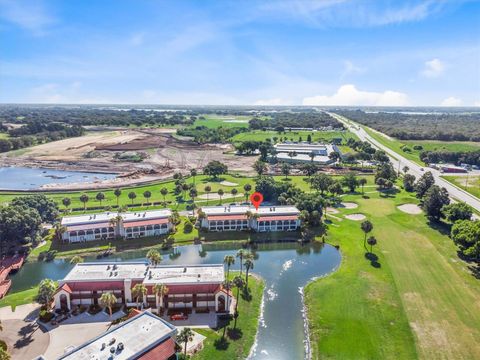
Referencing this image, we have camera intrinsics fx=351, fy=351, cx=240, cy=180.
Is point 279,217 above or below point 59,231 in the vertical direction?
above

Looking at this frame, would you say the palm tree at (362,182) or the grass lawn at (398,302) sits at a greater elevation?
the palm tree at (362,182)

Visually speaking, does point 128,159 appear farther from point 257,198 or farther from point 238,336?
point 238,336

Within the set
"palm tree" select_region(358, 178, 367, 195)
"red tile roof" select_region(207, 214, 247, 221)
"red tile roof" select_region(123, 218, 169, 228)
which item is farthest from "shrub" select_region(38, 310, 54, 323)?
"palm tree" select_region(358, 178, 367, 195)

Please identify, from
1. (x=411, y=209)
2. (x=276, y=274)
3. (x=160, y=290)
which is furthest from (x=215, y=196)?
(x=160, y=290)

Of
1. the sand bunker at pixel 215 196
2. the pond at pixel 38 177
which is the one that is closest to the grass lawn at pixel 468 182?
the sand bunker at pixel 215 196

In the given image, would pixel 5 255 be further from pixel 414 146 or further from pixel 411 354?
pixel 414 146

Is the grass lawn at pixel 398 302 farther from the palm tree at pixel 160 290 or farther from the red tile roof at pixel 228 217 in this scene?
the palm tree at pixel 160 290
